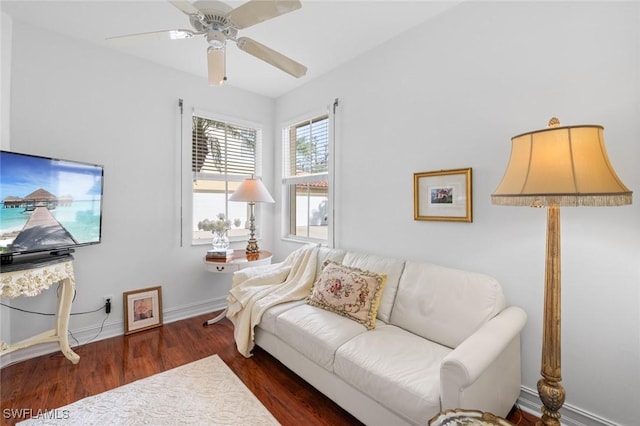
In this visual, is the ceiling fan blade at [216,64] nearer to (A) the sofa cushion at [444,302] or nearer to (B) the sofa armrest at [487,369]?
(A) the sofa cushion at [444,302]

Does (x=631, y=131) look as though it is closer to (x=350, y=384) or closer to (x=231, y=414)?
(x=350, y=384)

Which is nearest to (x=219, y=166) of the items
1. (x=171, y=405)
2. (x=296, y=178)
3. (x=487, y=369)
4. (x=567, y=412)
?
(x=296, y=178)

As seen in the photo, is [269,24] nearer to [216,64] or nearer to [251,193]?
[216,64]

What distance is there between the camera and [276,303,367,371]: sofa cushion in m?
1.79

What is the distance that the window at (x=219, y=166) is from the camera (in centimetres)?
337

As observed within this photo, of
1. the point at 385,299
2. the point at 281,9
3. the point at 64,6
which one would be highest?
the point at 64,6

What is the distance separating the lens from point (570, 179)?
1136 millimetres

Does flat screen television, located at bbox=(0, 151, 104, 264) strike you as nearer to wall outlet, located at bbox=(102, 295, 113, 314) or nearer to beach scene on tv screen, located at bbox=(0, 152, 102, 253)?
beach scene on tv screen, located at bbox=(0, 152, 102, 253)

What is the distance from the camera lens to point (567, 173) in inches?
45.1

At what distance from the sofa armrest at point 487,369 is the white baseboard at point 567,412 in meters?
0.10

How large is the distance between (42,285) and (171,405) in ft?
4.19

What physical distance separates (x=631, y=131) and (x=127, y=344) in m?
3.95

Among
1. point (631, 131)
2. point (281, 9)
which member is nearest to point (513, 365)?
point (631, 131)

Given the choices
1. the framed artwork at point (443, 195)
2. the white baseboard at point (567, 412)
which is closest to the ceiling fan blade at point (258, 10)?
the framed artwork at point (443, 195)
